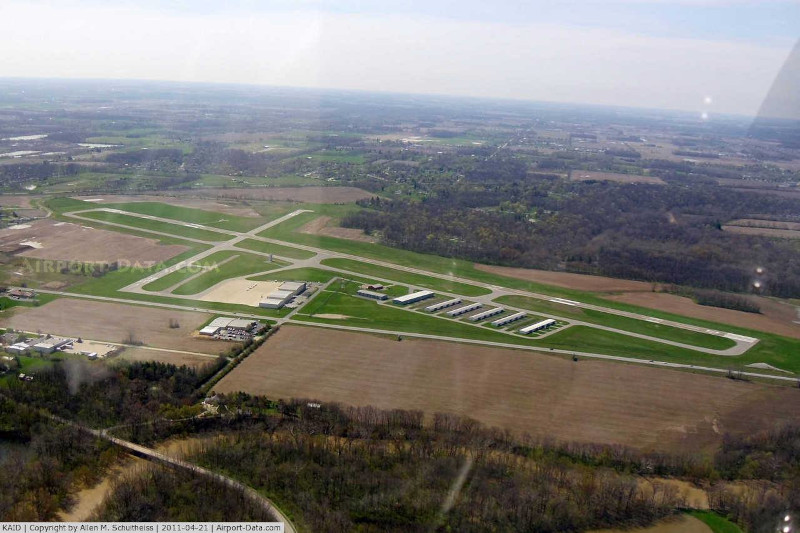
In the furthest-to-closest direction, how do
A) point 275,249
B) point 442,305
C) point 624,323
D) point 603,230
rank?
point 603,230 < point 275,249 < point 442,305 < point 624,323

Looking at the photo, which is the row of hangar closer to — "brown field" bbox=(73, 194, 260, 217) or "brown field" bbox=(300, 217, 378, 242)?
"brown field" bbox=(300, 217, 378, 242)

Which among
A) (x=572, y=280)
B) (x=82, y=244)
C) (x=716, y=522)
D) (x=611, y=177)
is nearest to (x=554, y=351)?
(x=716, y=522)

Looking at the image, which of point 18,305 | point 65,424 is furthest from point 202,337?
point 18,305

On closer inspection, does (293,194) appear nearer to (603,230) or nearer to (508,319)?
(603,230)

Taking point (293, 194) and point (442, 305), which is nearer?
point (442, 305)

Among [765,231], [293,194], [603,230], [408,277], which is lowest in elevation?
[408,277]

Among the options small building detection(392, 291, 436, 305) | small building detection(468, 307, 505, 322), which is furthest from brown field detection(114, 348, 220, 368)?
small building detection(468, 307, 505, 322)

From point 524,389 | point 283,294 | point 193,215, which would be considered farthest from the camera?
point 193,215
